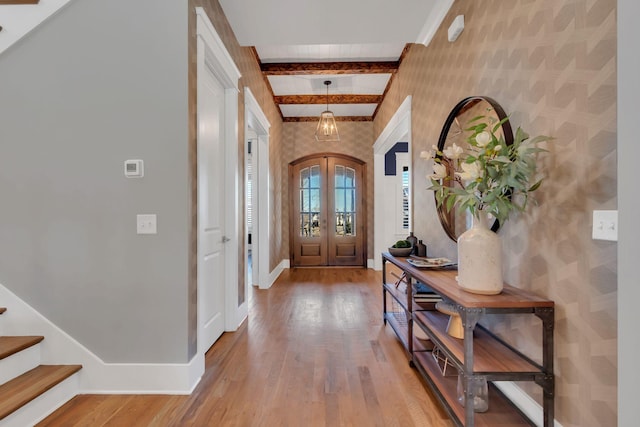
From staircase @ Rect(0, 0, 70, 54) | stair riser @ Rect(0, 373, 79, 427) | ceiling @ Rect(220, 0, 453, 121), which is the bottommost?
stair riser @ Rect(0, 373, 79, 427)

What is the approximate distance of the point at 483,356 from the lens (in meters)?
1.60

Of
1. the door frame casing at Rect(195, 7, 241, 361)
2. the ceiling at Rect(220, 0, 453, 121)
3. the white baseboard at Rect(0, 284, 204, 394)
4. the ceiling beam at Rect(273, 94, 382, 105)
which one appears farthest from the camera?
the ceiling beam at Rect(273, 94, 382, 105)

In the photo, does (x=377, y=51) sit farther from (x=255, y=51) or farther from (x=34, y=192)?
(x=34, y=192)

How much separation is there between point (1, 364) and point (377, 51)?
4488 mm

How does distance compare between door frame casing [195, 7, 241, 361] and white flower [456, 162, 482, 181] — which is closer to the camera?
white flower [456, 162, 482, 181]

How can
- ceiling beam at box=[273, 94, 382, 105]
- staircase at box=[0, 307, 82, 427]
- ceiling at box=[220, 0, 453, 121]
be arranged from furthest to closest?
ceiling beam at box=[273, 94, 382, 105] → ceiling at box=[220, 0, 453, 121] → staircase at box=[0, 307, 82, 427]

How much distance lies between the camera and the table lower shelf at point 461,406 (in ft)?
5.21

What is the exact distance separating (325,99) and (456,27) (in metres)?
3.29

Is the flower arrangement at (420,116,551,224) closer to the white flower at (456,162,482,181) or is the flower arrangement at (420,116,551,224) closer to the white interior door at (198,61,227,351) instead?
the white flower at (456,162,482,181)

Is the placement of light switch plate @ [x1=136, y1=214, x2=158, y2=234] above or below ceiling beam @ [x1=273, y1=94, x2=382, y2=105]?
below

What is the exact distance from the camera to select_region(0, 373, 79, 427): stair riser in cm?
162

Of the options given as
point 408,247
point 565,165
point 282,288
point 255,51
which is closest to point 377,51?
point 255,51

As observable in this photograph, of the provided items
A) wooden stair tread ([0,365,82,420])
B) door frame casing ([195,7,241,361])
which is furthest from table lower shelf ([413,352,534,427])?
wooden stair tread ([0,365,82,420])

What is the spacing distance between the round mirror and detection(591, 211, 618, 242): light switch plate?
660mm
